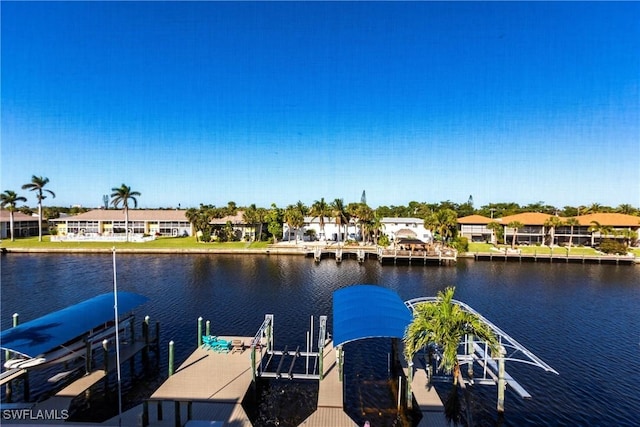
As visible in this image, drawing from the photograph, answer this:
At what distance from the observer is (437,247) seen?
72.4 metres

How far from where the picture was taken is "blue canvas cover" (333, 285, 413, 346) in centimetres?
1852

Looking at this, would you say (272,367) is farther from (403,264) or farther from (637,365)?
(403,264)

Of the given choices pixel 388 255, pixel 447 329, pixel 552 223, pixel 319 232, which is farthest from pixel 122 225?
pixel 552 223

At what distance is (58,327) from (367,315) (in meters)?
18.3

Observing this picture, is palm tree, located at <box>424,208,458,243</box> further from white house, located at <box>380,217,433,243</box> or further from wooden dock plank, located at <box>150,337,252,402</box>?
wooden dock plank, located at <box>150,337,252,402</box>

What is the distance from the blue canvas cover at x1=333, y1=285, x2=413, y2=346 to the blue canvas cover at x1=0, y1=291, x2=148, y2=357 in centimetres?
1514

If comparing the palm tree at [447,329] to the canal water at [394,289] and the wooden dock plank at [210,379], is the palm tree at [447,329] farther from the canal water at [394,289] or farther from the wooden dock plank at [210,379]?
the wooden dock plank at [210,379]

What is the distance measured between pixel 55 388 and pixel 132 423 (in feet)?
27.0

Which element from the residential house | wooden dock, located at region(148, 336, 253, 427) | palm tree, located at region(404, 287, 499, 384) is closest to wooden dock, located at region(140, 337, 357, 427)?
wooden dock, located at region(148, 336, 253, 427)

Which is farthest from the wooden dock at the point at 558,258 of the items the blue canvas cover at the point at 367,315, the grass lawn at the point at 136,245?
the blue canvas cover at the point at 367,315

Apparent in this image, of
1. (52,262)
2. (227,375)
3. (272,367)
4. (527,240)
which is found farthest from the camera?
(527,240)

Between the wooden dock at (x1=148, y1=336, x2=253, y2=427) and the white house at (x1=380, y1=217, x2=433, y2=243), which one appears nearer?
the wooden dock at (x1=148, y1=336, x2=253, y2=427)

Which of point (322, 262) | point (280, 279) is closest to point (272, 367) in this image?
point (280, 279)

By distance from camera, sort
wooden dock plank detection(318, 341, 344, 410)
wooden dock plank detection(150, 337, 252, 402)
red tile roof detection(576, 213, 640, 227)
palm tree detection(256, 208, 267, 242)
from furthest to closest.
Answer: palm tree detection(256, 208, 267, 242) → red tile roof detection(576, 213, 640, 227) → wooden dock plank detection(150, 337, 252, 402) → wooden dock plank detection(318, 341, 344, 410)
